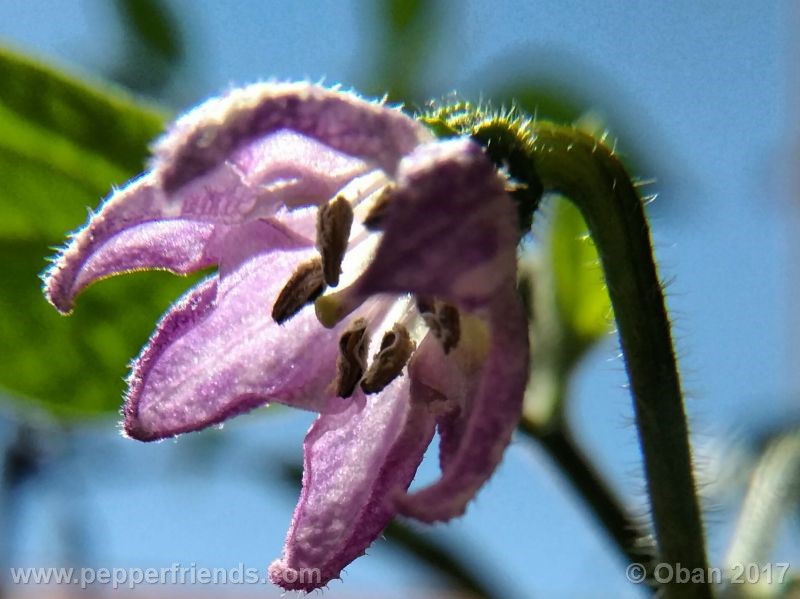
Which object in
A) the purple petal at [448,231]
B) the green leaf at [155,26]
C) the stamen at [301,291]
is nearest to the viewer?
the purple petal at [448,231]

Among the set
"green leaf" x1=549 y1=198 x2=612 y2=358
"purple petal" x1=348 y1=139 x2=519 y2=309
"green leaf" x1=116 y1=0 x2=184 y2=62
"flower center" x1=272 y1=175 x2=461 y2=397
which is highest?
"green leaf" x1=116 y1=0 x2=184 y2=62

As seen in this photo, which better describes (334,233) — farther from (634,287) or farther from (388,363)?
(634,287)

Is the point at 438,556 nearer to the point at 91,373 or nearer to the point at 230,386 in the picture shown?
the point at 91,373

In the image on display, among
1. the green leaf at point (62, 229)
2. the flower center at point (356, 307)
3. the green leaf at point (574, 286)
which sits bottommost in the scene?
the flower center at point (356, 307)

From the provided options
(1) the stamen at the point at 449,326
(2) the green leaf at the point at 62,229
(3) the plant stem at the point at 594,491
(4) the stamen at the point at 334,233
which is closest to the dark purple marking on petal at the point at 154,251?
(4) the stamen at the point at 334,233

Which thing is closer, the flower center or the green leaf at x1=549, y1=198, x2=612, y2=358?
the flower center

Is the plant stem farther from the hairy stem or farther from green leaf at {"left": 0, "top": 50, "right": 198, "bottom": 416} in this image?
green leaf at {"left": 0, "top": 50, "right": 198, "bottom": 416}

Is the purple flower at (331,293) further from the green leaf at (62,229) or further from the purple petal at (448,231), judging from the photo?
the green leaf at (62,229)

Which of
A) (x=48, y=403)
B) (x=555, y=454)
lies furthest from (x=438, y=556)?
(x=48, y=403)

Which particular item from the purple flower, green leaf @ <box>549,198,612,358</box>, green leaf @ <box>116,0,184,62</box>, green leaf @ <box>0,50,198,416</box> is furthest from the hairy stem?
green leaf @ <box>116,0,184,62</box>
